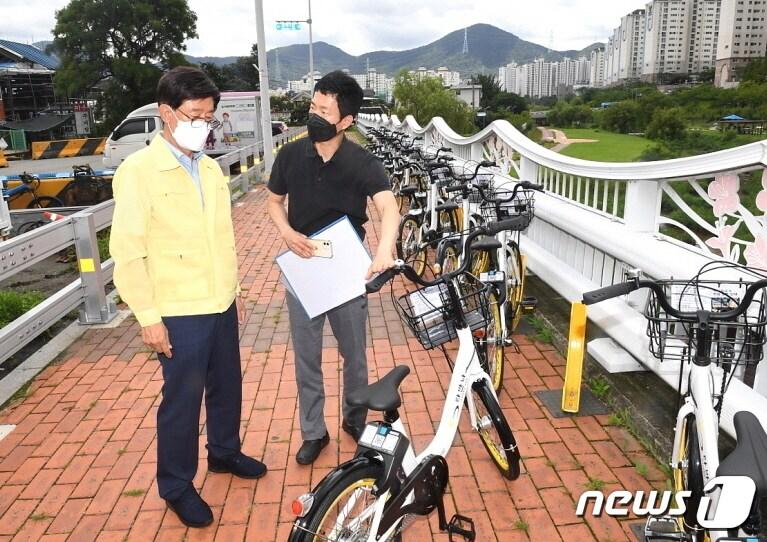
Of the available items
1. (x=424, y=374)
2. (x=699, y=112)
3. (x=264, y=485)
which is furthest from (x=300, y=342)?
(x=699, y=112)

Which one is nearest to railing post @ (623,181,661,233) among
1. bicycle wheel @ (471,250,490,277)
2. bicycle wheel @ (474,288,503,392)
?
bicycle wheel @ (474,288,503,392)

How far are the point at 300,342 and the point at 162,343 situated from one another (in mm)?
856

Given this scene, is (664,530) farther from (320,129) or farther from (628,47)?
(628,47)

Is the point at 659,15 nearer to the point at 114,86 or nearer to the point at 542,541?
the point at 114,86

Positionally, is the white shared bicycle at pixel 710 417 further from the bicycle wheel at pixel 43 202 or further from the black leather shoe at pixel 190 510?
the bicycle wheel at pixel 43 202

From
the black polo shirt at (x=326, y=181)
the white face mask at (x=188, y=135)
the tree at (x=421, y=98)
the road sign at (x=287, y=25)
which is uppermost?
the road sign at (x=287, y=25)

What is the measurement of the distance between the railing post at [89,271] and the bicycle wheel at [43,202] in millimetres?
7465

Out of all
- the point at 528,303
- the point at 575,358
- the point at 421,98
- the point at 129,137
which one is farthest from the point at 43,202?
the point at 421,98

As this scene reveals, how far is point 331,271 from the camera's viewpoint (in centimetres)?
306

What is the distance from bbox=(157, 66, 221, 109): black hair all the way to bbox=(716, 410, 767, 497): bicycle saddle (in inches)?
97.4

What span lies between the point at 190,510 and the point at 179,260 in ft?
4.03

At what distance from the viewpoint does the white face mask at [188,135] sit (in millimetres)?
2764

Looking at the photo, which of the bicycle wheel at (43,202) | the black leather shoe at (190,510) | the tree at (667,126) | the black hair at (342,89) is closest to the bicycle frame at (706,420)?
the black hair at (342,89)

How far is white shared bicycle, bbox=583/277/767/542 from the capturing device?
184 cm
